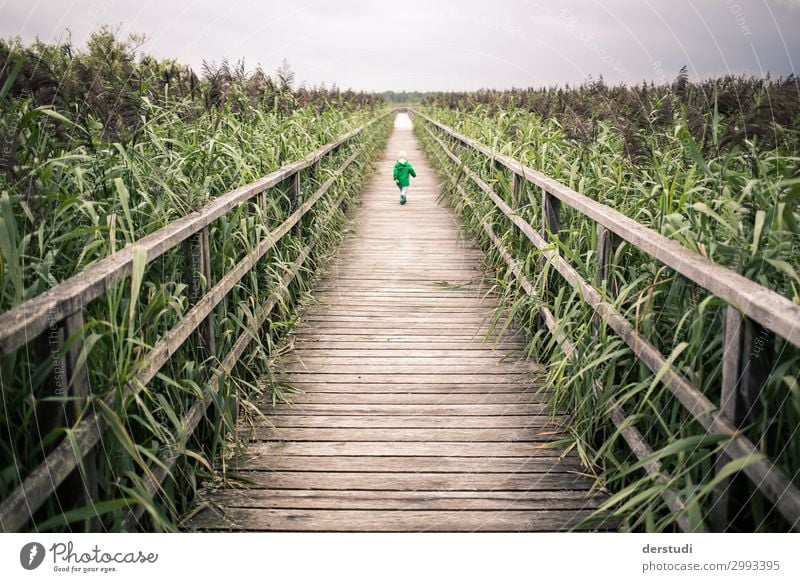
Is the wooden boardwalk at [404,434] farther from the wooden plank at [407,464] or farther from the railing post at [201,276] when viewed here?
the railing post at [201,276]

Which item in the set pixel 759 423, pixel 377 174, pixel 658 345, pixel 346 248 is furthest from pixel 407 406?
pixel 377 174

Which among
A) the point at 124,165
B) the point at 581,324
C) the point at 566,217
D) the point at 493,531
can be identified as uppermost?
the point at 124,165

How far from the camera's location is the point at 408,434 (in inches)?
147

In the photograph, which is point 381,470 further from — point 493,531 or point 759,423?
point 759,423

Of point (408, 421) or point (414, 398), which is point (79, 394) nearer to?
point (408, 421)

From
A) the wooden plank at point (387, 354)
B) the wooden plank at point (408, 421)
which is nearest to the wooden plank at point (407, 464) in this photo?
the wooden plank at point (408, 421)

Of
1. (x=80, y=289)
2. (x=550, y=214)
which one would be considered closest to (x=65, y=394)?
(x=80, y=289)

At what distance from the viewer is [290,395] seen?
13.9ft

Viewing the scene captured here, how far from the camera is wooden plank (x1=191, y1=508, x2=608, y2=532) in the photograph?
286 centimetres

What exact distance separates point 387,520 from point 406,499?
0.19 m

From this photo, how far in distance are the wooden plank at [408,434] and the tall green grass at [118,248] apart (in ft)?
0.81

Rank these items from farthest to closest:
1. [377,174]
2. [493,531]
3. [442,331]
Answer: [377,174] < [442,331] < [493,531]

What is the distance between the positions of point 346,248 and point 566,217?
13.0 feet

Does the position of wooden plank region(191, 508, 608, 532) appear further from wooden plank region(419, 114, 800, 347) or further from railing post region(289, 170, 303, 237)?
railing post region(289, 170, 303, 237)
